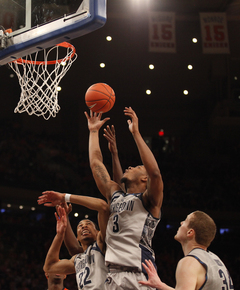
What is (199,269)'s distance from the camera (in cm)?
231

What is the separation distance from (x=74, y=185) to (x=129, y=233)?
32.4 feet

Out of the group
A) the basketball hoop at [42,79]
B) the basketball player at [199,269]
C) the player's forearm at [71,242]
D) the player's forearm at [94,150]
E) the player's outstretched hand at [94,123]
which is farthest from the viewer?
the basketball hoop at [42,79]

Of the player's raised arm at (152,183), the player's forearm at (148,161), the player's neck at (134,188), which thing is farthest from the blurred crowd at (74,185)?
the player's forearm at (148,161)

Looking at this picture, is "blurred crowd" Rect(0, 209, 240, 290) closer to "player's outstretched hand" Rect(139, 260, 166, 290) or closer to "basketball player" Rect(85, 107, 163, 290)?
"basketball player" Rect(85, 107, 163, 290)

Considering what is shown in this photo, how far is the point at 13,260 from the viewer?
1070 centimetres

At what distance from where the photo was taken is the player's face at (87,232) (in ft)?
12.3

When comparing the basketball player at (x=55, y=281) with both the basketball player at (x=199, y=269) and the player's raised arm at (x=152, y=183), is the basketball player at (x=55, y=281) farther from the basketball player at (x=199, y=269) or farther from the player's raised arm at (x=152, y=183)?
the basketball player at (x=199, y=269)

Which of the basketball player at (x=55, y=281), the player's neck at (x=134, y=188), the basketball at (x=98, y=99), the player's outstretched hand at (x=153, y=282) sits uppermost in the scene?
the basketball at (x=98, y=99)

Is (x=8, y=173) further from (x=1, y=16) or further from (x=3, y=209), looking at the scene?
(x=1, y=16)

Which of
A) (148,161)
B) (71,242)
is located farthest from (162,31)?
(148,161)

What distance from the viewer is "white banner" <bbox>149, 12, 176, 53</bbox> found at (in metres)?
9.74

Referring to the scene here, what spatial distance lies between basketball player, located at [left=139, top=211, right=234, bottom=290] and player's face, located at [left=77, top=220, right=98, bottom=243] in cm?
142

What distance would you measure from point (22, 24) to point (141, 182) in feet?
6.33

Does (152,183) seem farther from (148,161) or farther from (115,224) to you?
(115,224)
